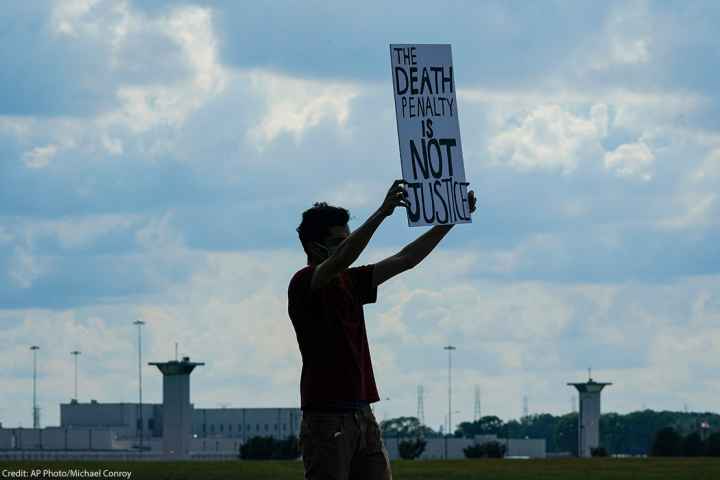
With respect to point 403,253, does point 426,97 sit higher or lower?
higher

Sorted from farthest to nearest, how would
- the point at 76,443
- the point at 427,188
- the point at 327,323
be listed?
the point at 76,443
the point at 427,188
the point at 327,323

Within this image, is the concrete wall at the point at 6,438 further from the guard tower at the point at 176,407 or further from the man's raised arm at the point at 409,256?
the man's raised arm at the point at 409,256

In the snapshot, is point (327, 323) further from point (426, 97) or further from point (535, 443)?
point (535, 443)

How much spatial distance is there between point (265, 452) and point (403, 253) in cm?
9390

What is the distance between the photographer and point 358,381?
10.6 metres

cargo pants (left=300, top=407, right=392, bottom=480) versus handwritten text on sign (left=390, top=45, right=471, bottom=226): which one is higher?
handwritten text on sign (left=390, top=45, right=471, bottom=226)

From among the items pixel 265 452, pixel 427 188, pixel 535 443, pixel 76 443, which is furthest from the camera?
pixel 535 443

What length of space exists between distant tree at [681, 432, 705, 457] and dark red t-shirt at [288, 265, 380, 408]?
85.3 m

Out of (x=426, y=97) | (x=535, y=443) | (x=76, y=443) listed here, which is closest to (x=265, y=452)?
(x=76, y=443)

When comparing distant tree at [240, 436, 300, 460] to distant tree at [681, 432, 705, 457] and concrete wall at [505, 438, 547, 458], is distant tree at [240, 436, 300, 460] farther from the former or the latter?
concrete wall at [505, 438, 547, 458]

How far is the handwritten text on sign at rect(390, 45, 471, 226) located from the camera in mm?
11305

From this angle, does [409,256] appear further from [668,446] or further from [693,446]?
[668,446]

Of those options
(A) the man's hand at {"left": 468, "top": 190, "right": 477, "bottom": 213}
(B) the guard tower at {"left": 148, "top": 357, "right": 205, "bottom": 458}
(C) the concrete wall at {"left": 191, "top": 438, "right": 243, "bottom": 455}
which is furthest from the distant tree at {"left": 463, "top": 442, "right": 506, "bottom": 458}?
(A) the man's hand at {"left": 468, "top": 190, "right": 477, "bottom": 213}

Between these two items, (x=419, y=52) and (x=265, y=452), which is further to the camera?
(x=265, y=452)
